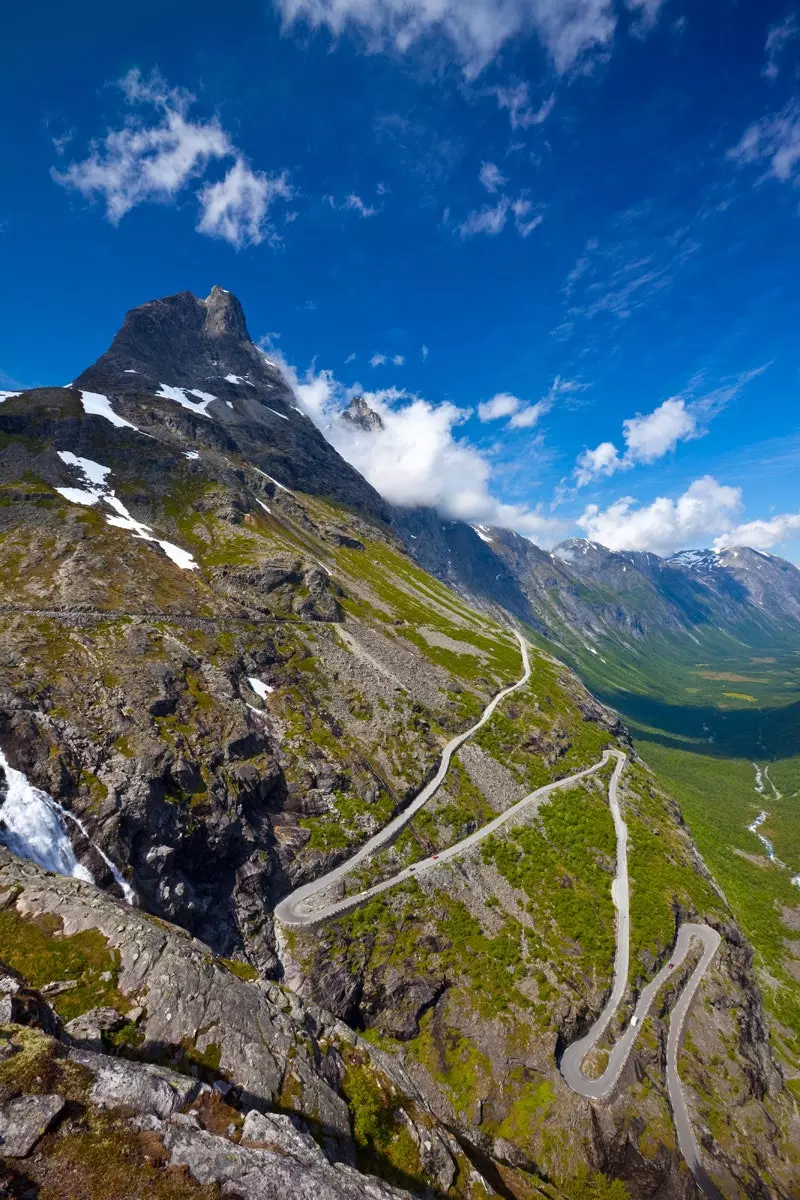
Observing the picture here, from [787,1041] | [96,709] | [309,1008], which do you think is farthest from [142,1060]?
[787,1041]

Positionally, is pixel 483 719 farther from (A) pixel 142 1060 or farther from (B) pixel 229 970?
(A) pixel 142 1060

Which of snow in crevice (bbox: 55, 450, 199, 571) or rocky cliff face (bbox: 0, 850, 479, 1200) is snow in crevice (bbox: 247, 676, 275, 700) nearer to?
snow in crevice (bbox: 55, 450, 199, 571)

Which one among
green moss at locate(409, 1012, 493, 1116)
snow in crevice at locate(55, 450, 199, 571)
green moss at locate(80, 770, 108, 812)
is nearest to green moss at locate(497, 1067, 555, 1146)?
green moss at locate(409, 1012, 493, 1116)

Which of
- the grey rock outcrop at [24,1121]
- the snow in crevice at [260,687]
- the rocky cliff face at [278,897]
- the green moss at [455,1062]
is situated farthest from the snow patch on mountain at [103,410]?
the grey rock outcrop at [24,1121]

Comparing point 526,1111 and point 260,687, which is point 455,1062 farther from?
point 260,687

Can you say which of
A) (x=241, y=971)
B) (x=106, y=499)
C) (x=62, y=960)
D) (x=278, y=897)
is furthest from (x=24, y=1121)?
(x=106, y=499)

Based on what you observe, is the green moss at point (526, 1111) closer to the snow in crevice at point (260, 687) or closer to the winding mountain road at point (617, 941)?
the winding mountain road at point (617, 941)
